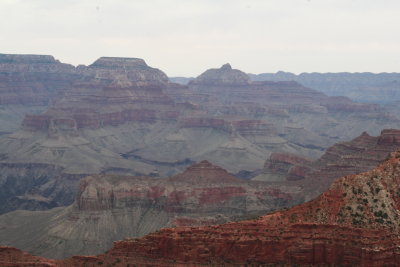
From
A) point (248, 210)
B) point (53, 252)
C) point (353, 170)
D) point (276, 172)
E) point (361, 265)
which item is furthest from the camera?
point (276, 172)

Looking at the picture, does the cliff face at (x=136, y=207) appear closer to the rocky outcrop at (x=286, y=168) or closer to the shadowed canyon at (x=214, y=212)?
the shadowed canyon at (x=214, y=212)

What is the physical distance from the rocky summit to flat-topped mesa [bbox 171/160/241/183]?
69.5m

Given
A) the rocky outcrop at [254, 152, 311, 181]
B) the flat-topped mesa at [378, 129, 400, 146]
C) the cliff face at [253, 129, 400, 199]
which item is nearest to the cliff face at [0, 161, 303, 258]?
the cliff face at [253, 129, 400, 199]

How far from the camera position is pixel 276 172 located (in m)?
148

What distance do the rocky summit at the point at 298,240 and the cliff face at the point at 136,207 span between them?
5884cm

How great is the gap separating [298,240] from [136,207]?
7149 cm

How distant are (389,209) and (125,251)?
73.5ft

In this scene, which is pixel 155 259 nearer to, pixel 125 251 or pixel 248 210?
pixel 125 251

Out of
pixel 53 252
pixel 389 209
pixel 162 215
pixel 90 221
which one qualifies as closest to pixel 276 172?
pixel 162 215

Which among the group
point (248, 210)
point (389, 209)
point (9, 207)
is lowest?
point (9, 207)

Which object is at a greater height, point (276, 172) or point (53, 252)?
point (276, 172)

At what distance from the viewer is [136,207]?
11594 centimetres

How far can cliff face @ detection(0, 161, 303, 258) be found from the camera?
11019cm

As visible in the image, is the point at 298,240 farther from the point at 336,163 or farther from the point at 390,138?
the point at 390,138
